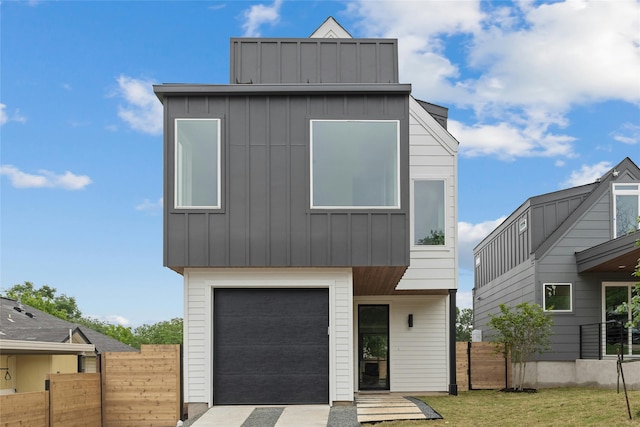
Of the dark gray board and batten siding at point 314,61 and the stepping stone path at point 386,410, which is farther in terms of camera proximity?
the dark gray board and batten siding at point 314,61

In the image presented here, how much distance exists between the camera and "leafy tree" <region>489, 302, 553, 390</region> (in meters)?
17.1

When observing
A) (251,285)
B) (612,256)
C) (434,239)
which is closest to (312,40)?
(251,285)

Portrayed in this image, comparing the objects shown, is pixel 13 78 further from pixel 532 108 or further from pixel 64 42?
pixel 532 108

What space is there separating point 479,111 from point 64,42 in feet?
43.6

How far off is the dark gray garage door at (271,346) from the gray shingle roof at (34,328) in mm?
8063

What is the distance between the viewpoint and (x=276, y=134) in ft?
38.3

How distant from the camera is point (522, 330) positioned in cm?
1717

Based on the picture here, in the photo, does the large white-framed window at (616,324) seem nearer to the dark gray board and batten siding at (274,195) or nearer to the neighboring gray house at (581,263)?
the neighboring gray house at (581,263)

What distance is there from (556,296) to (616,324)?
160cm

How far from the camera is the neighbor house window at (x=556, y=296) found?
1873cm

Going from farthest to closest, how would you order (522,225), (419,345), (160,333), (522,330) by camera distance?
(160,333) → (522,225) → (522,330) → (419,345)

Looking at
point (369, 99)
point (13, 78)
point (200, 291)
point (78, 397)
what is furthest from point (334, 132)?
point (13, 78)

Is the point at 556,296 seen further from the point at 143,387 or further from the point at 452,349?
the point at 143,387

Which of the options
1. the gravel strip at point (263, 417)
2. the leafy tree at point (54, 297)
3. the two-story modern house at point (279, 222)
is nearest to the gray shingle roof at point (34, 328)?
the two-story modern house at point (279, 222)
